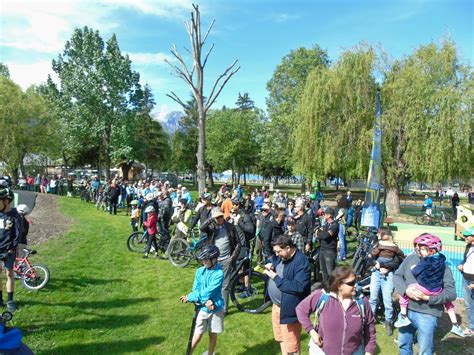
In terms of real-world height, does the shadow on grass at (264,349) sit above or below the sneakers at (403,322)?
below

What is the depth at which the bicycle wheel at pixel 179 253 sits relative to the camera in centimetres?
856

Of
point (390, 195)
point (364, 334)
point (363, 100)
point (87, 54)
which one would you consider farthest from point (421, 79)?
point (87, 54)

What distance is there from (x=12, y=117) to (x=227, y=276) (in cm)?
2634

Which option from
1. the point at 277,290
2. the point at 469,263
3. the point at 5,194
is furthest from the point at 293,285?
the point at 5,194

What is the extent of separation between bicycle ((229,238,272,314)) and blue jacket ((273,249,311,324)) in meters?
2.50

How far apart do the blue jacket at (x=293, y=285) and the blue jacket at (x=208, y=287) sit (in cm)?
76

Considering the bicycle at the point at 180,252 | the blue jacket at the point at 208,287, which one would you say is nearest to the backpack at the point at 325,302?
the blue jacket at the point at 208,287

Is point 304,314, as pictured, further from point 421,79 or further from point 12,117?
point 12,117

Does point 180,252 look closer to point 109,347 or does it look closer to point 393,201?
point 109,347

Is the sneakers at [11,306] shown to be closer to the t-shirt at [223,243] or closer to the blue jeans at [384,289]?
the t-shirt at [223,243]

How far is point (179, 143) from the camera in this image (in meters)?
56.0

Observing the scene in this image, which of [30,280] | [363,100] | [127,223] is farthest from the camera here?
[363,100]

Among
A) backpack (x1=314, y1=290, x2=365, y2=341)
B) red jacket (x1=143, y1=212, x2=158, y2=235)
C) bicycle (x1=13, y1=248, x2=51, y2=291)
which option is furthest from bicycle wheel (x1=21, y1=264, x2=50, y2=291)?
backpack (x1=314, y1=290, x2=365, y2=341)

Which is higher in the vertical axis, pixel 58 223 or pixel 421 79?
pixel 421 79
